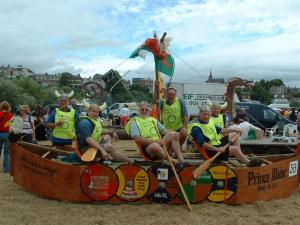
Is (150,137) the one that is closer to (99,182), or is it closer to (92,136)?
(92,136)

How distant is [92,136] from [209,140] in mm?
1803

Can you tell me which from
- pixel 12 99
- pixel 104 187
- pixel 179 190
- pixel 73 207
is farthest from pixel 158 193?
pixel 12 99

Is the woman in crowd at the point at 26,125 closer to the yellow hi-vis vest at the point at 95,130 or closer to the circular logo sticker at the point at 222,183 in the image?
the yellow hi-vis vest at the point at 95,130

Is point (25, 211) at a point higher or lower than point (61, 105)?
lower

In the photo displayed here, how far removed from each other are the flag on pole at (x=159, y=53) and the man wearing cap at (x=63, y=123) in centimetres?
314

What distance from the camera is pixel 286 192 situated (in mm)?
6676

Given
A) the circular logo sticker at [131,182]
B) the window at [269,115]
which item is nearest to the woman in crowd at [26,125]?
the circular logo sticker at [131,182]

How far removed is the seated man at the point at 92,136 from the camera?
6.18m

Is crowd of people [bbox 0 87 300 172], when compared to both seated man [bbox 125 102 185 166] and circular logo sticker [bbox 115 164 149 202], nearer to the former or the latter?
seated man [bbox 125 102 185 166]

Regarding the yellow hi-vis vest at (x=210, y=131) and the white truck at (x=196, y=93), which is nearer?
the yellow hi-vis vest at (x=210, y=131)

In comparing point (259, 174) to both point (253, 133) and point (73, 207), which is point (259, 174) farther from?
point (253, 133)

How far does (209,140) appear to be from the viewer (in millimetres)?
6613

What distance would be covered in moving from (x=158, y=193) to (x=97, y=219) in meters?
1.11

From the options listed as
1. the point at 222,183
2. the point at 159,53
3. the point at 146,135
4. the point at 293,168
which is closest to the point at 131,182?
the point at 146,135
